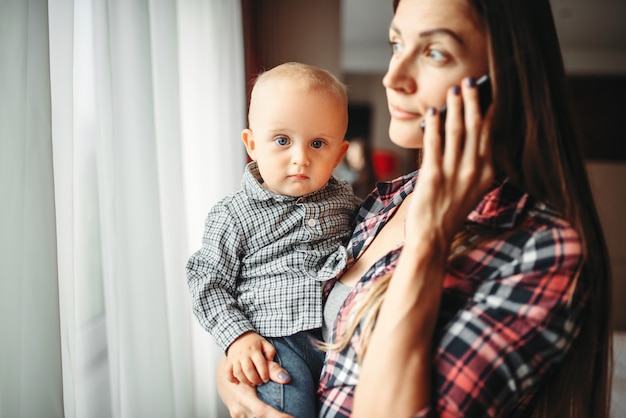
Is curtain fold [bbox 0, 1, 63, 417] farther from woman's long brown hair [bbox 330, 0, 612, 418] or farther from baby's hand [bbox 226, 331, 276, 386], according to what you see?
woman's long brown hair [bbox 330, 0, 612, 418]

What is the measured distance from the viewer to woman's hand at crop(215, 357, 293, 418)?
31.8 inches

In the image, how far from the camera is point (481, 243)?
0.71 m

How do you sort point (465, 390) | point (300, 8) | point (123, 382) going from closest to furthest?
point (465, 390) → point (123, 382) → point (300, 8)

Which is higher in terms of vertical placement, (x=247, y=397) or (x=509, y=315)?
(x=509, y=315)

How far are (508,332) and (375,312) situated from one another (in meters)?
0.18

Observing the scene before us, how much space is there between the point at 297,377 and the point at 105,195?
1.87 feet

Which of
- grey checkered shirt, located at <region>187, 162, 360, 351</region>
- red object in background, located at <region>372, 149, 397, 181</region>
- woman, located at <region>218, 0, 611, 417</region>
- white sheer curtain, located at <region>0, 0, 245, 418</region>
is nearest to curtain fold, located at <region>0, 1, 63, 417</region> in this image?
white sheer curtain, located at <region>0, 0, 245, 418</region>

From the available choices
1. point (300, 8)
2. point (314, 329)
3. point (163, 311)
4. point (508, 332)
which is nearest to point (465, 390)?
point (508, 332)

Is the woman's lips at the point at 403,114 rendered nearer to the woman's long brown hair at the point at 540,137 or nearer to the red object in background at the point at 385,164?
the woman's long brown hair at the point at 540,137

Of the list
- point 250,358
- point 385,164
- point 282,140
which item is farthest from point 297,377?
point 385,164

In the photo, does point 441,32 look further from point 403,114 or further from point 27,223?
point 27,223

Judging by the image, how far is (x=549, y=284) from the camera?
630mm

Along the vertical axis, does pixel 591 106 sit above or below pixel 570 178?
above

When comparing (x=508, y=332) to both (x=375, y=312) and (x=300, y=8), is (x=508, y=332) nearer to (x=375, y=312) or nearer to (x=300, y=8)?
(x=375, y=312)
